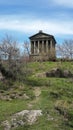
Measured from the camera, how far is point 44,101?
88.9 feet

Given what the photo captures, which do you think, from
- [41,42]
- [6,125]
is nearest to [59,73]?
[6,125]

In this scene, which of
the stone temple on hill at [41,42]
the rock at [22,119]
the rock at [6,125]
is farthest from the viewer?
the stone temple on hill at [41,42]

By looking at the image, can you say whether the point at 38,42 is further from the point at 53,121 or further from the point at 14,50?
the point at 53,121

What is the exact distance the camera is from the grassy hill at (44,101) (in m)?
22.2

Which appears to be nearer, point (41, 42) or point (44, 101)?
point (44, 101)

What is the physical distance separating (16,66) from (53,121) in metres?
14.8

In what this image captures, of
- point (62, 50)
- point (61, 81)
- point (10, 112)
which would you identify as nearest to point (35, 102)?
point (10, 112)

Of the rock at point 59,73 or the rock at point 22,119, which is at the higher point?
the rock at point 59,73

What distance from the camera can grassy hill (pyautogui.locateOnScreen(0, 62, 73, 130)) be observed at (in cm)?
2222

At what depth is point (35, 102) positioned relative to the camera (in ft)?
88.2

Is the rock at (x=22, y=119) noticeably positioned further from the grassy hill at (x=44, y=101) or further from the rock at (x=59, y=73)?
the rock at (x=59, y=73)

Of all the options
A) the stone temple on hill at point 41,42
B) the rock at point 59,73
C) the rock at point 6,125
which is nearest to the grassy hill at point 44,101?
the rock at point 6,125

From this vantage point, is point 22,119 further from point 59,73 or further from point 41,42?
point 41,42

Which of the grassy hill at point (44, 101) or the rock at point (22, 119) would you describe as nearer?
the rock at point (22, 119)
